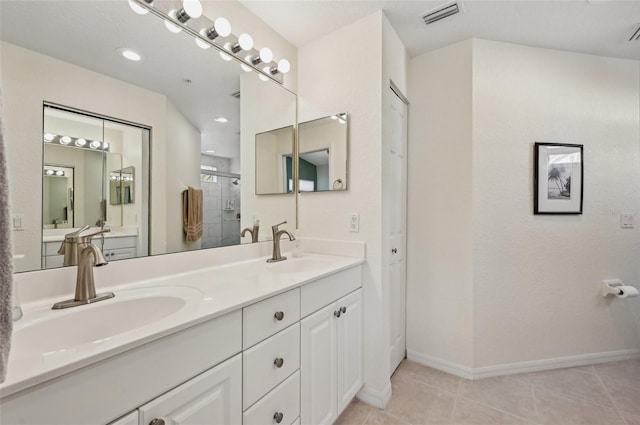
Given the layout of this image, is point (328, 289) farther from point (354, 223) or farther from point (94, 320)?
point (94, 320)

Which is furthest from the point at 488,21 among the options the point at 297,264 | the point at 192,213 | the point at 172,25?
the point at 192,213

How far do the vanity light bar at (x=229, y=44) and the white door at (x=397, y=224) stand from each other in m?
0.81

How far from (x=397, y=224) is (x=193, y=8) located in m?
1.71

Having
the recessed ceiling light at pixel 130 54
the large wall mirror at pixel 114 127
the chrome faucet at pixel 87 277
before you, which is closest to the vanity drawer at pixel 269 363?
the chrome faucet at pixel 87 277

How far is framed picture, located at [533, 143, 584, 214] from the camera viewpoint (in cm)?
199

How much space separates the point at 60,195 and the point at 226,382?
0.87 m

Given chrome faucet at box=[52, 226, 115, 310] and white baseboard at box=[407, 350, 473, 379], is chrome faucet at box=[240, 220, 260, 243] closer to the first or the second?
chrome faucet at box=[52, 226, 115, 310]

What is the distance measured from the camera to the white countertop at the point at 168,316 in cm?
53

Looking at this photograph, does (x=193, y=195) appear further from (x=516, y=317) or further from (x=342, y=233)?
(x=516, y=317)

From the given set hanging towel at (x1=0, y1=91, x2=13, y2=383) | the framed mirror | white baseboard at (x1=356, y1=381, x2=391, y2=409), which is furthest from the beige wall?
hanging towel at (x1=0, y1=91, x2=13, y2=383)

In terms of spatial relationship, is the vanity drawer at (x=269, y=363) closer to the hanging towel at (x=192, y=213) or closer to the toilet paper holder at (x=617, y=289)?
the hanging towel at (x=192, y=213)

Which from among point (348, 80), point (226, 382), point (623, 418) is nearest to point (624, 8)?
point (348, 80)

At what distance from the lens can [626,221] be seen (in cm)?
212

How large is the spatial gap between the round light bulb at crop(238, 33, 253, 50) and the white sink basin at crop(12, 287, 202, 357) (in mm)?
1336
